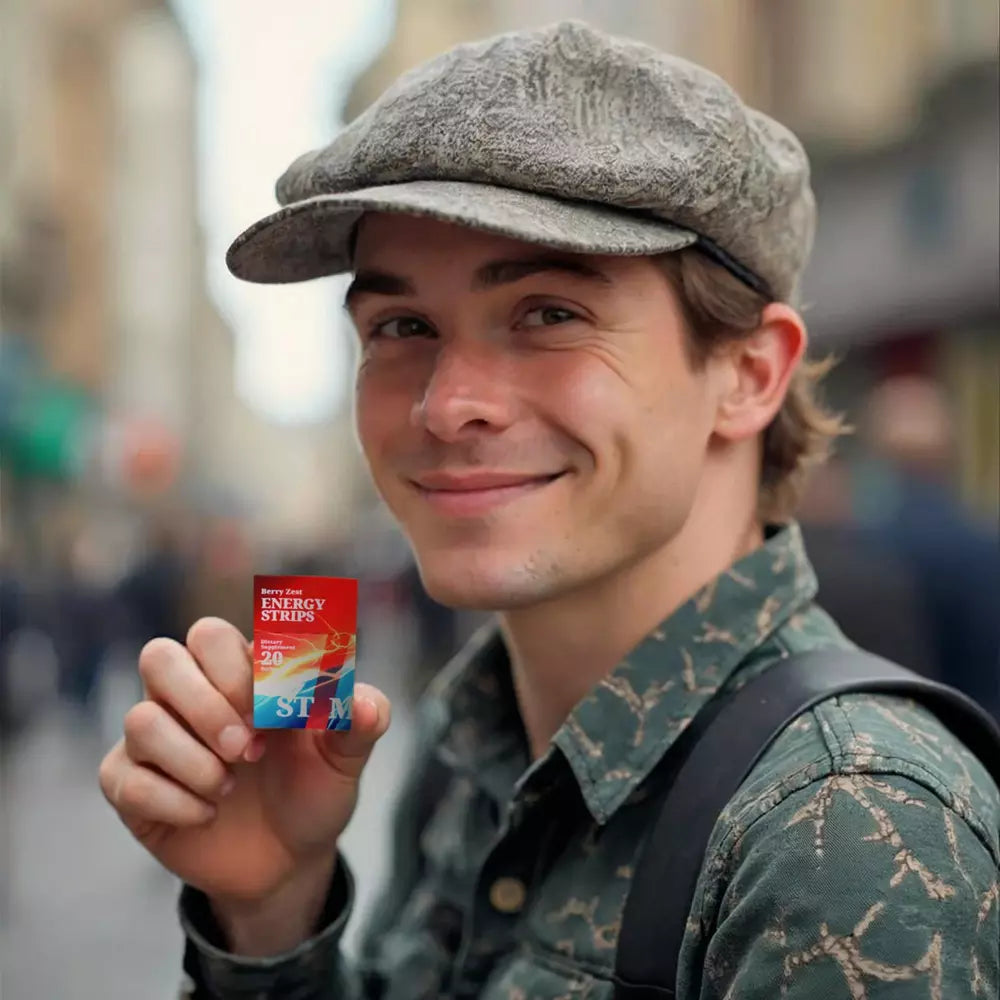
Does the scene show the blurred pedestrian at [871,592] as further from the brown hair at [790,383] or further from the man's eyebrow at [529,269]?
the man's eyebrow at [529,269]

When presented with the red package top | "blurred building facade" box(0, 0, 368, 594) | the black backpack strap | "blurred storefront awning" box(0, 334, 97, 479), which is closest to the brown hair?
the black backpack strap

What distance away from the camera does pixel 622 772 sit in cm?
127

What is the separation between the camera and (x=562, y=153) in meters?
1.19

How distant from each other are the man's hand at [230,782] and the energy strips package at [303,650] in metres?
0.05

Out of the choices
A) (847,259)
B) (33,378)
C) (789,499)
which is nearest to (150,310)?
(33,378)

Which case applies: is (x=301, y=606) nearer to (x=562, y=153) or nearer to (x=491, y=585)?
(x=491, y=585)

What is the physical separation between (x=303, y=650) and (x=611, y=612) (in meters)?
0.42

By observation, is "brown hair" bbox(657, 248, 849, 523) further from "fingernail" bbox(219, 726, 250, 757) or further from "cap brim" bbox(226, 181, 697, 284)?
"fingernail" bbox(219, 726, 250, 757)

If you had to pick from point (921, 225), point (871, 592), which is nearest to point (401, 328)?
point (871, 592)

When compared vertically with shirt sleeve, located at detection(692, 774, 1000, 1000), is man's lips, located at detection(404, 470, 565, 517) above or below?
above

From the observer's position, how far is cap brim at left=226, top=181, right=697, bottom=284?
3.71ft

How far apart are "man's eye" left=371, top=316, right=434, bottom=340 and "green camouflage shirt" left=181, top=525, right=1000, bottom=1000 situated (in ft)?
1.49

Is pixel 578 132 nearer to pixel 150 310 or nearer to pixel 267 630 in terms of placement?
pixel 267 630

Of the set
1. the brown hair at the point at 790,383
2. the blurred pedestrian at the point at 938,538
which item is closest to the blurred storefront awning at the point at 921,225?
the blurred pedestrian at the point at 938,538
